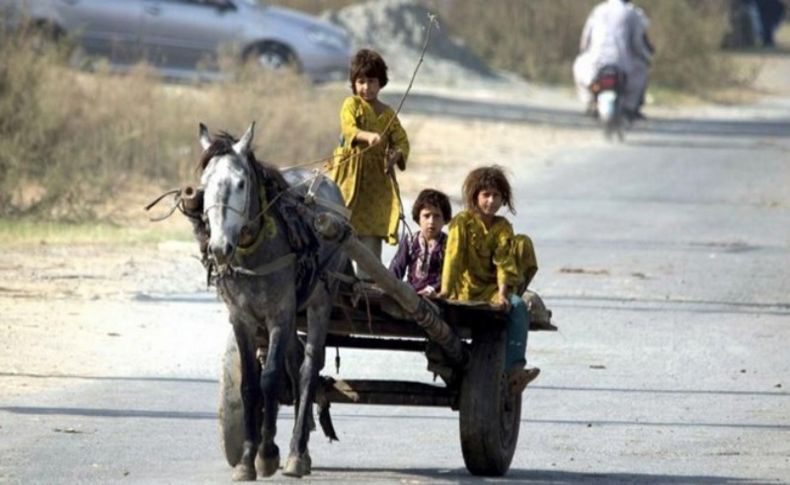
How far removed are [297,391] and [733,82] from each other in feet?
109

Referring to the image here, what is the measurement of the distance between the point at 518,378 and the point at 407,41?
29176 millimetres

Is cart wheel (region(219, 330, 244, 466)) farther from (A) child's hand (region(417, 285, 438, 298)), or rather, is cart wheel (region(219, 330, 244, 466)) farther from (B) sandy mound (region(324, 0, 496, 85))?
(B) sandy mound (region(324, 0, 496, 85))

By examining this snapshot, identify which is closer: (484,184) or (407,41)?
(484,184)

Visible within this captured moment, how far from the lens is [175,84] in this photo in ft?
93.9

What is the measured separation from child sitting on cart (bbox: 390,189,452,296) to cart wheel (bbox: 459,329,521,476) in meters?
0.54

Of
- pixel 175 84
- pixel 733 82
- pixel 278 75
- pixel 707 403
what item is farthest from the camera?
pixel 733 82

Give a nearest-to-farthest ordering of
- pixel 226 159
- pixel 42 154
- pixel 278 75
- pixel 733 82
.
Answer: pixel 226 159 → pixel 42 154 → pixel 278 75 → pixel 733 82

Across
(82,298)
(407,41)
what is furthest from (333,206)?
(407,41)

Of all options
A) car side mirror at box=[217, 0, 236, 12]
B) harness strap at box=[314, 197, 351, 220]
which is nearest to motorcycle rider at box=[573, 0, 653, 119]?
car side mirror at box=[217, 0, 236, 12]

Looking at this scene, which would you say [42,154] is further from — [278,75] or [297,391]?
[297,391]

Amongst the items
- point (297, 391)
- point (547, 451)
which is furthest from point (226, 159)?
point (547, 451)

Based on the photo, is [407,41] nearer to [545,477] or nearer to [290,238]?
[545,477]

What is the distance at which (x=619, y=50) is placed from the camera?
26016mm

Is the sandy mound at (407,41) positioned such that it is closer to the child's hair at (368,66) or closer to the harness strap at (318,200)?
the child's hair at (368,66)
